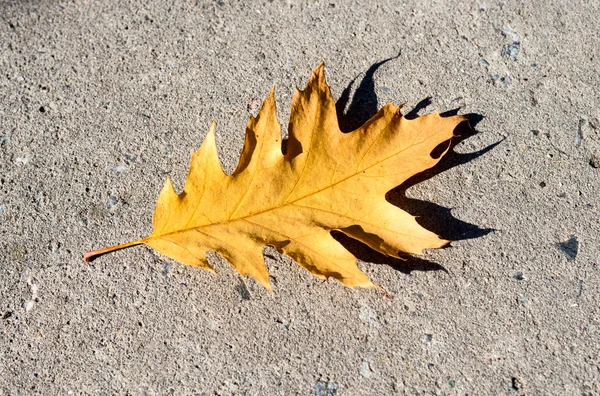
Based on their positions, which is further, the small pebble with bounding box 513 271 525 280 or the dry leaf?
the small pebble with bounding box 513 271 525 280

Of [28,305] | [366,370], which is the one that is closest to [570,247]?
[366,370]

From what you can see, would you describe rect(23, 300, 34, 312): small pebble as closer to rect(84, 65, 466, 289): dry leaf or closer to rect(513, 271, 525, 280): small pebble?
rect(84, 65, 466, 289): dry leaf

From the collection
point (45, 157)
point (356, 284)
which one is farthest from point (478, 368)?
point (45, 157)

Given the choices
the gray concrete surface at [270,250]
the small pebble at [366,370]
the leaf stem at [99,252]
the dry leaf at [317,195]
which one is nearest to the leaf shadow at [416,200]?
the gray concrete surface at [270,250]

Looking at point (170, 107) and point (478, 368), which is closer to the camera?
point (478, 368)

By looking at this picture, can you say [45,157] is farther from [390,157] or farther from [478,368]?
[478,368]

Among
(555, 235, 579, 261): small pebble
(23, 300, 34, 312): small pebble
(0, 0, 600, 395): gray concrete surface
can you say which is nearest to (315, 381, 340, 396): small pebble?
(0, 0, 600, 395): gray concrete surface

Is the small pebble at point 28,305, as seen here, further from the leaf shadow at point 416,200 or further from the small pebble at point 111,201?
the leaf shadow at point 416,200
